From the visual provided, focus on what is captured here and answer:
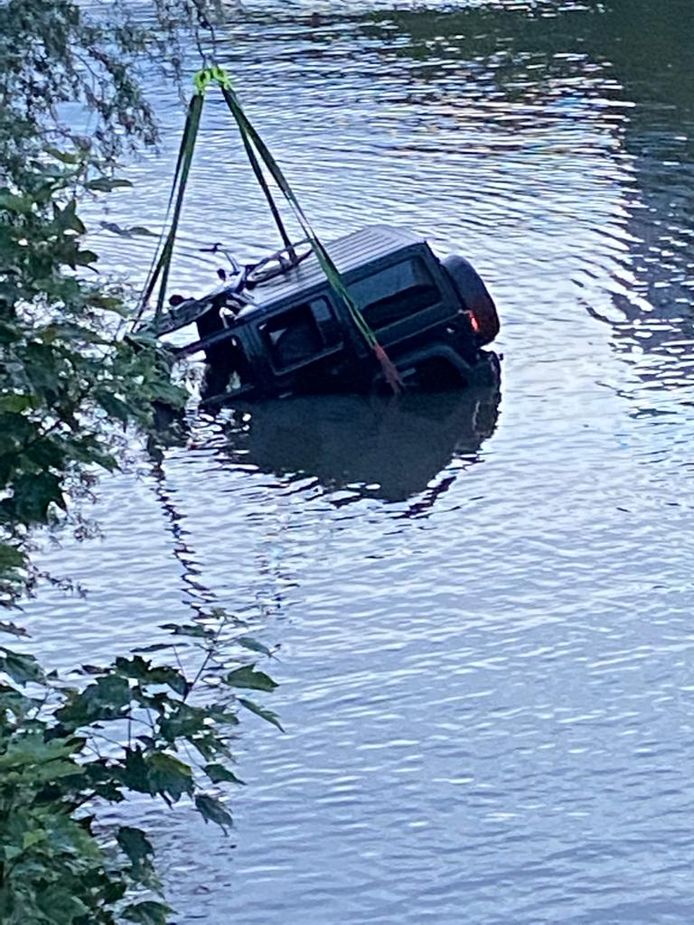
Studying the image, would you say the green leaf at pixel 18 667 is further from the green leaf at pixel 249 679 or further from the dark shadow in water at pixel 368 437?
the dark shadow in water at pixel 368 437

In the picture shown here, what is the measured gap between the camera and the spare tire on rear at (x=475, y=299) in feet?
58.1

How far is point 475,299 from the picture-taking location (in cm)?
1773

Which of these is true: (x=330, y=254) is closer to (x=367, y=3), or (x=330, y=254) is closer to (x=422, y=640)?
(x=422, y=640)

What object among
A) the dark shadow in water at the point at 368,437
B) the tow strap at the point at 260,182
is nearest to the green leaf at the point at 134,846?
the tow strap at the point at 260,182

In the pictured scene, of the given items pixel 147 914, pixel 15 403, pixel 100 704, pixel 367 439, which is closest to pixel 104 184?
pixel 15 403

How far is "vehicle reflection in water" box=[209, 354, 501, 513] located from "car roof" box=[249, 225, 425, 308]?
1.05m

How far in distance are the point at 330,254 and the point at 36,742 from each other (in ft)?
46.8

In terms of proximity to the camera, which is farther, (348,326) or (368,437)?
(348,326)

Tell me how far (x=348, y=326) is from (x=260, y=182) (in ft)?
5.35

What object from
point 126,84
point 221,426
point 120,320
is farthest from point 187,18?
point 221,426

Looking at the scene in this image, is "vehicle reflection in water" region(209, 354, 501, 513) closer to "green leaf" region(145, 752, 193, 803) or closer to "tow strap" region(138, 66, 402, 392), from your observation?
"tow strap" region(138, 66, 402, 392)

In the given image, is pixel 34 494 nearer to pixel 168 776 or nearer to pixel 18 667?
pixel 18 667

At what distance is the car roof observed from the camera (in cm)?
1742

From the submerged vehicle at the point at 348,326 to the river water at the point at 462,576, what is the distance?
37 centimetres
